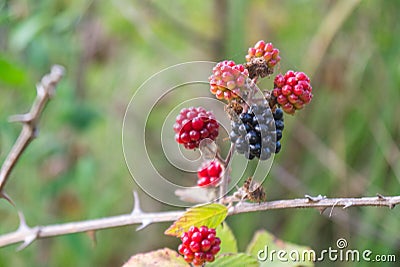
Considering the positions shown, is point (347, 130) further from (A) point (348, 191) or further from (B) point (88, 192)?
(B) point (88, 192)

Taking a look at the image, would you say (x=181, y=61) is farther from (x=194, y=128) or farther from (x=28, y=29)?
(x=194, y=128)

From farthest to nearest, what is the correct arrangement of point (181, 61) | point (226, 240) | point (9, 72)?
point (181, 61)
point (9, 72)
point (226, 240)

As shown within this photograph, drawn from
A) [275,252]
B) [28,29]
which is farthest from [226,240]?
[28,29]

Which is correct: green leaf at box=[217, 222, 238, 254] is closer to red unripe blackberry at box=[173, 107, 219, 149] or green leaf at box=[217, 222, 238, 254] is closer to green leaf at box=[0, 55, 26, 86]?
red unripe blackberry at box=[173, 107, 219, 149]

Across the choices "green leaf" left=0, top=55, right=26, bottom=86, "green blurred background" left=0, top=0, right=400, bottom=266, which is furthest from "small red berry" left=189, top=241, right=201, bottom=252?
"green blurred background" left=0, top=0, right=400, bottom=266

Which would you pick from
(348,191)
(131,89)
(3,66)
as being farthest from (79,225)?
(131,89)

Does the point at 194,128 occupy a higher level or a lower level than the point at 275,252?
higher
